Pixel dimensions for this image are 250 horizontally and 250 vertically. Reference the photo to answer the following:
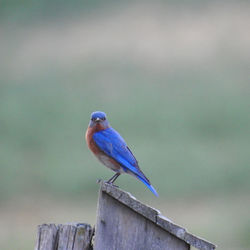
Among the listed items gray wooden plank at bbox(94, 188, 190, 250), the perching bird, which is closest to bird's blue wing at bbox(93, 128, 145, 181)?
the perching bird

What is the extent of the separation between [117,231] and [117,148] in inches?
55.4

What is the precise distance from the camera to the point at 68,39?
20781 millimetres

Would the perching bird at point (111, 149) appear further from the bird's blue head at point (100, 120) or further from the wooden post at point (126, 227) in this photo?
the wooden post at point (126, 227)

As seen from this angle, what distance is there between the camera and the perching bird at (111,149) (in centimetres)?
650

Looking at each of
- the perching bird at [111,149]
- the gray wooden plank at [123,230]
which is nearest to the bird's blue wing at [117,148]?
the perching bird at [111,149]

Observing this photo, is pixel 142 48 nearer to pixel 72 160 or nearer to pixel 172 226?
pixel 72 160

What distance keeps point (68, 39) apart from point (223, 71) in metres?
3.53

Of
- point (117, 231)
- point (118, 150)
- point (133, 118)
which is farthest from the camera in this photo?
point (133, 118)

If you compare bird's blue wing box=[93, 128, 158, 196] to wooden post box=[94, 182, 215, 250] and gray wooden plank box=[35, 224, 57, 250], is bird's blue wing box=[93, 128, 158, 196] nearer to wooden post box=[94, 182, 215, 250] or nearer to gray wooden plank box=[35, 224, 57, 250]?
wooden post box=[94, 182, 215, 250]

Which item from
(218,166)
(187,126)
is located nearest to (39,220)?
(218,166)

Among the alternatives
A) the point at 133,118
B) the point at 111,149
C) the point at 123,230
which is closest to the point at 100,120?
the point at 111,149

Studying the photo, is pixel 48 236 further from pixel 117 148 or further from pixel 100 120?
pixel 100 120

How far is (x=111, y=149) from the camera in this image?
6.65 metres

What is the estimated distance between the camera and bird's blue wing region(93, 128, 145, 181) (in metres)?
6.50
